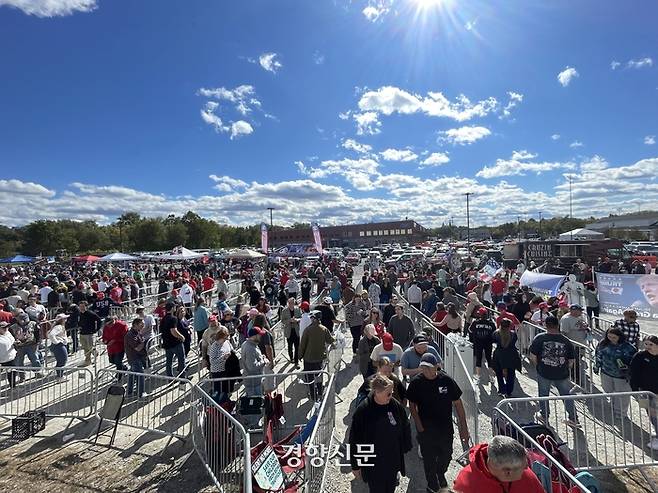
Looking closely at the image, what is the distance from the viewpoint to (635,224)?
357 ft

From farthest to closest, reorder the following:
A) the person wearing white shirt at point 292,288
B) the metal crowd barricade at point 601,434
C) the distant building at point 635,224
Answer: the distant building at point 635,224 → the person wearing white shirt at point 292,288 → the metal crowd barricade at point 601,434

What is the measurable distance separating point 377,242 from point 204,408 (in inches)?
4177

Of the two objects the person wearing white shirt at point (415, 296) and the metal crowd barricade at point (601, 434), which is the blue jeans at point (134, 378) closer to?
the metal crowd barricade at point (601, 434)

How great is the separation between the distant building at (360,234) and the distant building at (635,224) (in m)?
45.7

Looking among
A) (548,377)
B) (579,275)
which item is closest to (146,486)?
(548,377)

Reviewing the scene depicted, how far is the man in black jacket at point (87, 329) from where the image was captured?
938 cm

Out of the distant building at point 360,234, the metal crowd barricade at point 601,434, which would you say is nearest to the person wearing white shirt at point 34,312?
the metal crowd barricade at point 601,434

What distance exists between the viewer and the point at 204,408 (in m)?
5.16

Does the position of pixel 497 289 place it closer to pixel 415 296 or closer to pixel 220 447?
pixel 415 296

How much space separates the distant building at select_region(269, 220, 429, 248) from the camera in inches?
4262

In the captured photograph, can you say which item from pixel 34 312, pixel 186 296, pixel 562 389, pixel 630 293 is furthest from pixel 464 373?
pixel 34 312

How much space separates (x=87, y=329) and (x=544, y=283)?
12716mm

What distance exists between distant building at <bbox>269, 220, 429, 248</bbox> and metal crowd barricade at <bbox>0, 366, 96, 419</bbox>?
321 ft

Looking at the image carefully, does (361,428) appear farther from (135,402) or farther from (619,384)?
(135,402)
